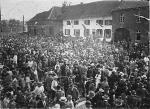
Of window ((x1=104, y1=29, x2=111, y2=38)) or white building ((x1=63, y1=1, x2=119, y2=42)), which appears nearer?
window ((x1=104, y1=29, x2=111, y2=38))

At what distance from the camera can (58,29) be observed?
54.2 meters

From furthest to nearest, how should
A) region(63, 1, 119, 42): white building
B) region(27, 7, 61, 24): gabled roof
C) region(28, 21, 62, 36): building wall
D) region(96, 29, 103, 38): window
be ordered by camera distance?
region(27, 7, 61, 24): gabled roof → region(28, 21, 62, 36): building wall → region(96, 29, 103, 38): window → region(63, 1, 119, 42): white building

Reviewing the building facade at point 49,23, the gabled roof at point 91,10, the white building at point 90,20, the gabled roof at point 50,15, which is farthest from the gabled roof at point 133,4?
the gabled roof at point 50,15

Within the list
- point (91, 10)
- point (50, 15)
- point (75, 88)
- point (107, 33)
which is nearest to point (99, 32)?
point (107, 33)

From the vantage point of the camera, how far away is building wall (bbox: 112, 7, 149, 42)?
3281 centimetres

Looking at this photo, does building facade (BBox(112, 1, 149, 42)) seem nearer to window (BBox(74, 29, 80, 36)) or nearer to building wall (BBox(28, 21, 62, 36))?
window (BBox(74, 29, 80, 36))

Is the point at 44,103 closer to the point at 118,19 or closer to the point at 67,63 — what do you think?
the point at 67,63

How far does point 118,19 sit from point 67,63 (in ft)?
76.8

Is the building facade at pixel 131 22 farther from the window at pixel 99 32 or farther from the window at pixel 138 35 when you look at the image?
the window at pixel 99 32

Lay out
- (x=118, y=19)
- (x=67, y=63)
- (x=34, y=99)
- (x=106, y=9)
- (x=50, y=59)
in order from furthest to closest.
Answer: (x=106, y=9)
(x=118, y=19)
(x=50, y=59)
(x=67, y=63)
(x=34, y=99)

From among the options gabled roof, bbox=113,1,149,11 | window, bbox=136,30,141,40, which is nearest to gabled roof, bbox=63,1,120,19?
gabled roof, bbox=113,1,149,11

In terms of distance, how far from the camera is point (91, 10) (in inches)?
1891

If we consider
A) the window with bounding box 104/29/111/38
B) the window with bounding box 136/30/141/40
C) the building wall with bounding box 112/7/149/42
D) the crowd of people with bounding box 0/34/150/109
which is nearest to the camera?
the crowd of people with bounding box 0/34/150/109

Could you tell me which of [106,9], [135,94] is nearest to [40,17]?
[106,9]
